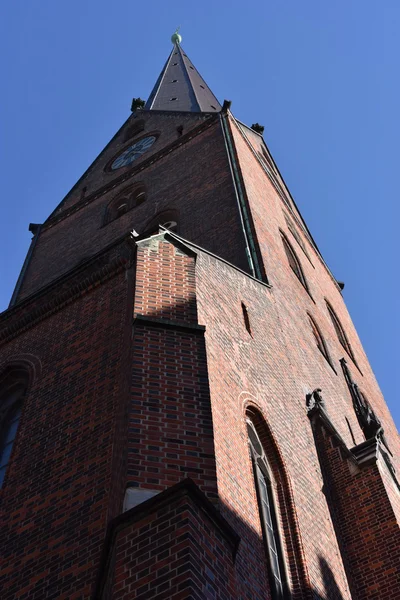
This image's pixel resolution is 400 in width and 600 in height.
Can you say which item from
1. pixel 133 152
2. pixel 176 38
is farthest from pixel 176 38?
pixel 133 152

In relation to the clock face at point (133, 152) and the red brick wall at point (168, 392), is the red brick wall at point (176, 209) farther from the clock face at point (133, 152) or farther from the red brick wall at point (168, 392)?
the red brick wall at point (168, 392)

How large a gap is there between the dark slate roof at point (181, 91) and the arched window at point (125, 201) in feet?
21.4

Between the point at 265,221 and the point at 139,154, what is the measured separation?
900 cm

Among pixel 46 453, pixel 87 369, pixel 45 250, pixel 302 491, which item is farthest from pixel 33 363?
pixel 45 250

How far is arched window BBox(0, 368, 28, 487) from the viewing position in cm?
909

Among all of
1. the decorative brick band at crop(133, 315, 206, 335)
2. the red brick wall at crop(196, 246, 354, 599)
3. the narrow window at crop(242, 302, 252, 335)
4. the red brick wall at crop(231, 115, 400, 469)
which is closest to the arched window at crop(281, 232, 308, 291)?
the red brick wall at crop(231, 115, 400, 469)

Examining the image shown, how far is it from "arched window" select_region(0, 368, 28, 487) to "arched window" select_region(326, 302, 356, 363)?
395 inches

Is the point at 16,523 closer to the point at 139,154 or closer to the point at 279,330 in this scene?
the point at 279,330

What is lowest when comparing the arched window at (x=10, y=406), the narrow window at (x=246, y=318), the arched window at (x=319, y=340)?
the arched window at (x=10, y=406)

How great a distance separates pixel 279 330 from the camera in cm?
1177

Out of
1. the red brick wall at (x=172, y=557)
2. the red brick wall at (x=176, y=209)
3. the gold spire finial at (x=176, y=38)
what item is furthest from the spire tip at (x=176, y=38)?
the red brick wall at (x=172, y=557)

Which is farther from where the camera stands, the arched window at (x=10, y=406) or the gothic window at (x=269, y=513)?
the arched window at (x=10, y=406)

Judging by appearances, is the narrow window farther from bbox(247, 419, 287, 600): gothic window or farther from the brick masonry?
bbox(247, 419, 287, 600): gothic window

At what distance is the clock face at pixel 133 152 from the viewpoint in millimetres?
24562
